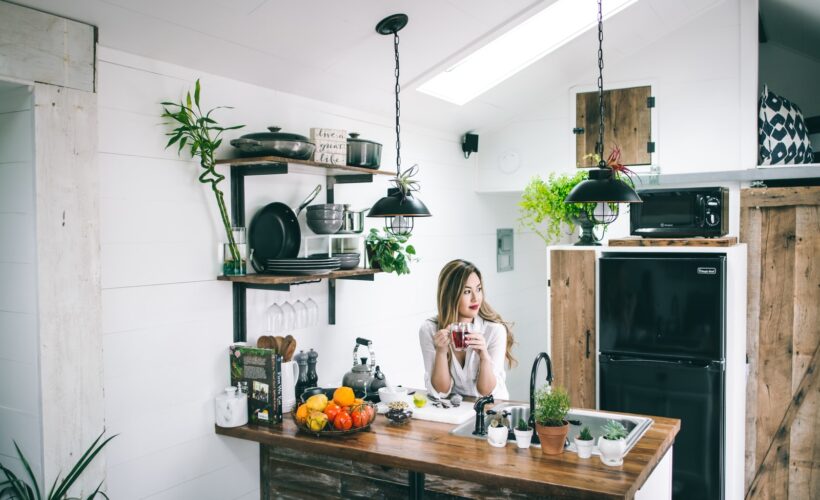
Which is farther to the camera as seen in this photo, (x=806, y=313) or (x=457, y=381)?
(x=806, y=313)

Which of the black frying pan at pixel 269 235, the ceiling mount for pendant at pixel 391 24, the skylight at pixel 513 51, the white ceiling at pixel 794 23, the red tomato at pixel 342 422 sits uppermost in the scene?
the white ceiling at pixel 794 23

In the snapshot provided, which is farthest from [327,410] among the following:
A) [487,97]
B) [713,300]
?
[487,97]

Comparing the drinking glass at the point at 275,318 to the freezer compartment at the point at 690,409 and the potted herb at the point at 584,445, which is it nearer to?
the potted herb at the point at 584,445

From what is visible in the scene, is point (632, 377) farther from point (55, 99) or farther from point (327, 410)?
point (55, 99)

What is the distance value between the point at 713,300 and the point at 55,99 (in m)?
3.22

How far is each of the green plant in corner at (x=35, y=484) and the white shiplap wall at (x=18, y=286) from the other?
40mm

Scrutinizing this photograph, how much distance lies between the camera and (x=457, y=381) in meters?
3.41

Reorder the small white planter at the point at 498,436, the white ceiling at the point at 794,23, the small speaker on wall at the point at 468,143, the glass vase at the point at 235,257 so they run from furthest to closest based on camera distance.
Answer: the small speaker on wall at the point at 468,143 → the white ceiling at the point at 794,23 → the glass vase at the point at 235,257 → the small white planter at the point at 498,436

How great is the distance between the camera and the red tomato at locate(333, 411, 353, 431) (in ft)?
8.93

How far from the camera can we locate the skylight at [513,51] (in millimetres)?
4051

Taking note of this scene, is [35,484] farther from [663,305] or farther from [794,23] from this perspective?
[794,23]

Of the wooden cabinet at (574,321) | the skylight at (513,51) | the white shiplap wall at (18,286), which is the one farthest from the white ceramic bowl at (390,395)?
the skylight at (513,51)

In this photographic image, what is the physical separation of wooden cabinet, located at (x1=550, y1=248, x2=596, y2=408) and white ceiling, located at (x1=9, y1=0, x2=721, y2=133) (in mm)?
1262

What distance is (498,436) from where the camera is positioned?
2.57 meters
